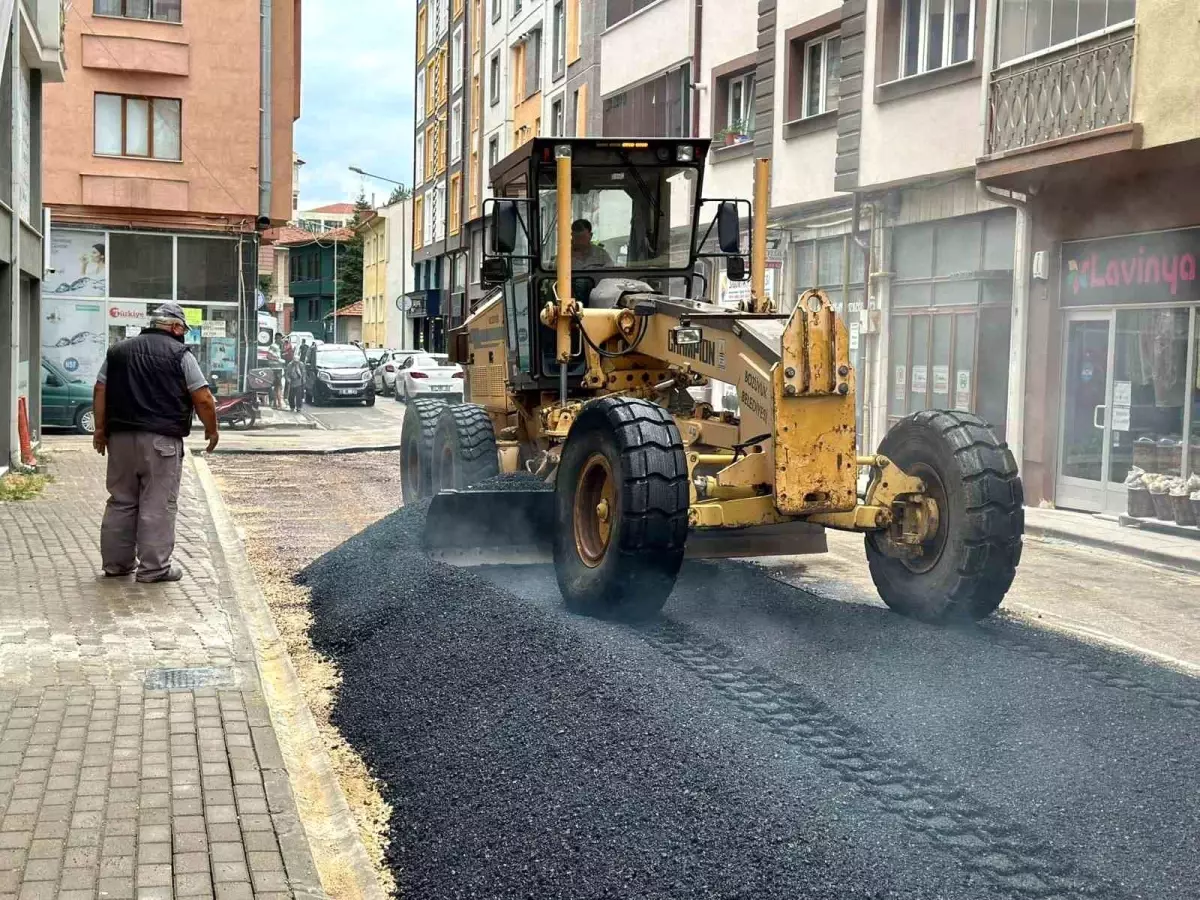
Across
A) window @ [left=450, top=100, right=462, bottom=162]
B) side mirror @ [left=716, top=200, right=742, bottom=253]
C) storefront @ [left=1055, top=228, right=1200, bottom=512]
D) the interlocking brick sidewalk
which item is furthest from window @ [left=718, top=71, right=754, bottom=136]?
window @ [left=450, top=100, right=462, bottom=162]

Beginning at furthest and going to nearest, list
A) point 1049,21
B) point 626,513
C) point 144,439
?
point 1049,21, point 144,439, point 626,513

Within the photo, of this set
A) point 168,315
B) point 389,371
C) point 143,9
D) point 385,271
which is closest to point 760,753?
point 168,315

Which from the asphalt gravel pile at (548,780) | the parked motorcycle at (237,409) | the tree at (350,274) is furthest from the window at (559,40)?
the tree at (350,274)

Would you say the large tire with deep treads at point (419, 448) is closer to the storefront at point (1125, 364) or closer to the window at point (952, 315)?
the storefront at point (1125, 364)

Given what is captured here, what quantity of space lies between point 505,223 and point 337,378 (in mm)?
28977

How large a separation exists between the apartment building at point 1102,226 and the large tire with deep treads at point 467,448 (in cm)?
Answer: 697

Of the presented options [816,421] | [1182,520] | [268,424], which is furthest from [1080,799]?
[268,424]

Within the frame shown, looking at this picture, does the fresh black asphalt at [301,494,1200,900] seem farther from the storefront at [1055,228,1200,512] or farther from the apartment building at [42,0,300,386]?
the apartment building at [42,0,300,386]

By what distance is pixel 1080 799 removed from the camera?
4.85 meters

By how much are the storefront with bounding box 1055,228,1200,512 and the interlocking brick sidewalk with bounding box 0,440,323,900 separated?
9.68 meters

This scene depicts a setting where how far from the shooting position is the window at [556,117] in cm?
3750

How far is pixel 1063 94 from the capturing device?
1490 cm

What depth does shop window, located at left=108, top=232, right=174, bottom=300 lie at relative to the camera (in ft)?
102

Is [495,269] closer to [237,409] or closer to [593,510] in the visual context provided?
[593,510]
